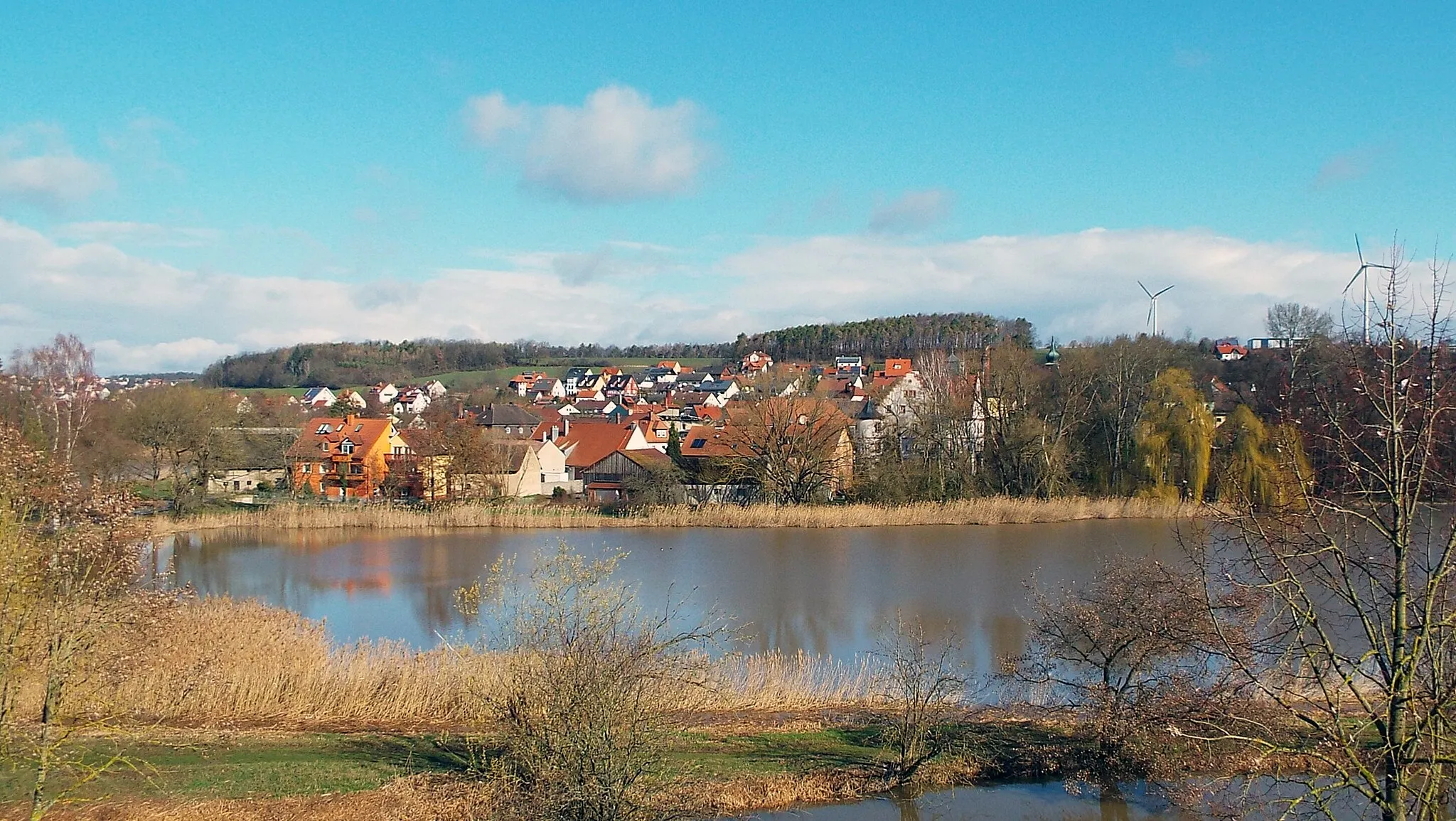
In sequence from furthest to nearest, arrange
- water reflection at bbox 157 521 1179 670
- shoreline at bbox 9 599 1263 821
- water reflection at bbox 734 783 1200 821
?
water reflection at bbox 157 521 1179 670, water reflection at bbox 734 783 1200 821, shoreline at bbox 9 599 1263 821

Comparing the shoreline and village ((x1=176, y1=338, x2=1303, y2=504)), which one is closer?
the shoreline

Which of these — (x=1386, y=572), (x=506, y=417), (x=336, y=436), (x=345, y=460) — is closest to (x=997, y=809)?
(x=1386, y=572)

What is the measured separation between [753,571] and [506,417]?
102 feet

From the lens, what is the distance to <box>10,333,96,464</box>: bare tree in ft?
88.0

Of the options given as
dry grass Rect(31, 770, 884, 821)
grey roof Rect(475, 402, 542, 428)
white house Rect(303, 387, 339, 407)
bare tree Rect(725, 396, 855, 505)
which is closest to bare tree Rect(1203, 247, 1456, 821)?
dry grass Rect(31, 770, 884, 821)

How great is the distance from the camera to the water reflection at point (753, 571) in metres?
16.7

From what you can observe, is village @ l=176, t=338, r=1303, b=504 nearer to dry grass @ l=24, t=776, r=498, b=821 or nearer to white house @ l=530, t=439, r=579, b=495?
white house @ l=530, t=439, r=579, b=495

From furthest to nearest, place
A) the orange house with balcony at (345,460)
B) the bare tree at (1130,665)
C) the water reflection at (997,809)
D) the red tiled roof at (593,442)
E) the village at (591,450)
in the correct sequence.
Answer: the red tiled roof at (593,442)
the orange house with balcony at (345,460)
the village at (591,450)
the water reflection at (997,809)
the bare tree at (1130,665)

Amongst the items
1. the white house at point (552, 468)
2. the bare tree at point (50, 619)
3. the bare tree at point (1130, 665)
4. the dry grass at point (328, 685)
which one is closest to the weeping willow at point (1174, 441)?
the white house at point (552, 468)

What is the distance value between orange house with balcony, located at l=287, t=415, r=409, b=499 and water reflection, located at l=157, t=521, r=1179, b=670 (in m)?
7.37

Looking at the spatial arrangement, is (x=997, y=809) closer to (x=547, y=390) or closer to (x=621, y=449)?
(x=621, y=449)

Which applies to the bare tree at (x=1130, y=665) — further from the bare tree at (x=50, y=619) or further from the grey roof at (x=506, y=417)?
the grey roof at (x=506, y=417)

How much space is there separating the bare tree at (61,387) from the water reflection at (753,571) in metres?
4.21

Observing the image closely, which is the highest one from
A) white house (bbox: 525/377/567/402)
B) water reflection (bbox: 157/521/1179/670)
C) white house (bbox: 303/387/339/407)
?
white house (bbox: 525/377/567/402)
